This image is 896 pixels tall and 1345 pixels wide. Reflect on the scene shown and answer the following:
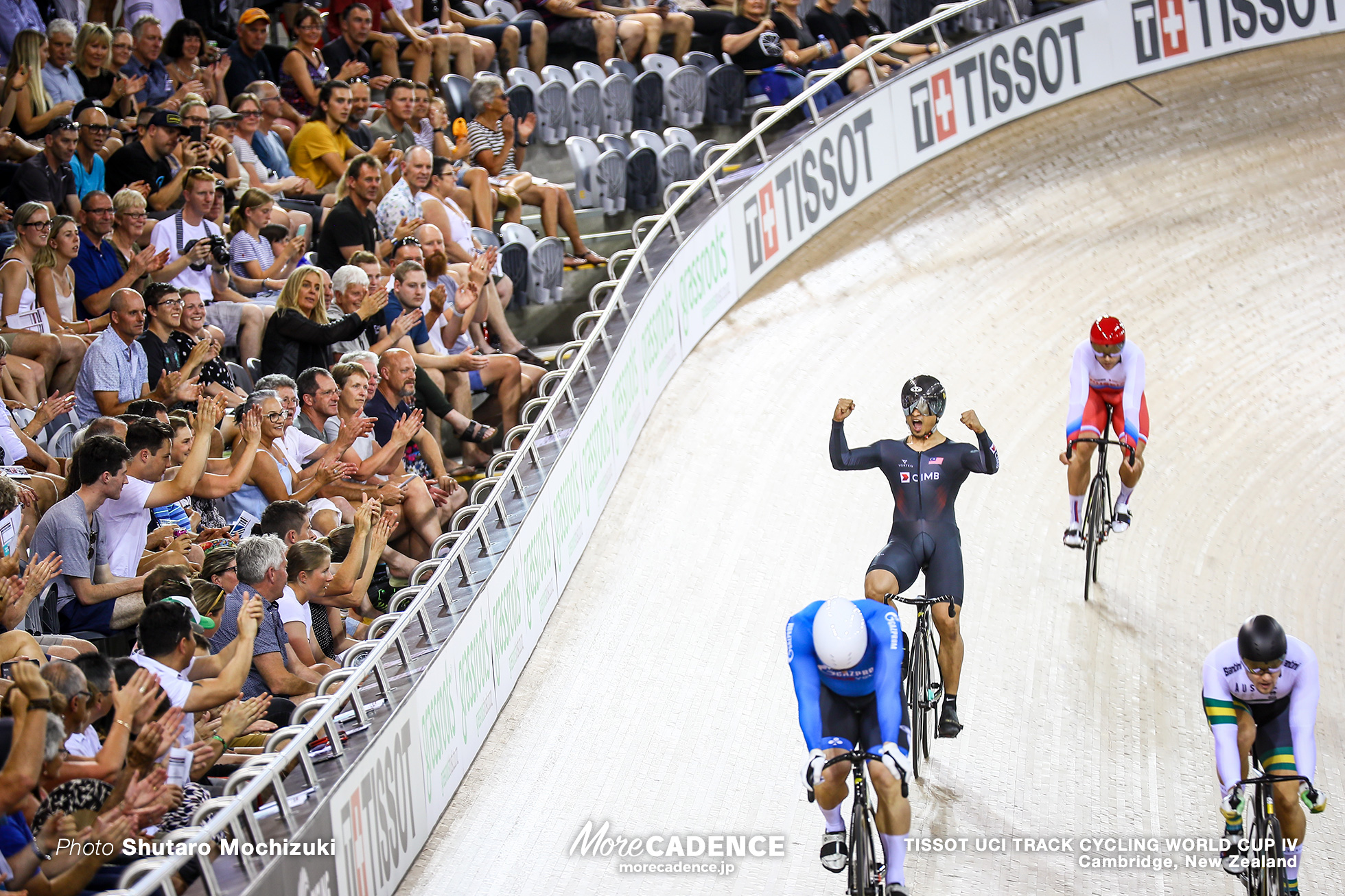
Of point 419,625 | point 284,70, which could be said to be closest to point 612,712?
point 419,625

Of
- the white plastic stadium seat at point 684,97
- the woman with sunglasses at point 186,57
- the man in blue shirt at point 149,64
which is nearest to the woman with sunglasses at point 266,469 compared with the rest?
the man in blue shirt at point 149,64

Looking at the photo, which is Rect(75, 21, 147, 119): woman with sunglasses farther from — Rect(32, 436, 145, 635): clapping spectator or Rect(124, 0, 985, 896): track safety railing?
Rect(32, 436, 145, 635): clapping spectator

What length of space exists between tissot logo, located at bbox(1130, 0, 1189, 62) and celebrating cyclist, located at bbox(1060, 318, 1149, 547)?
7109 mm

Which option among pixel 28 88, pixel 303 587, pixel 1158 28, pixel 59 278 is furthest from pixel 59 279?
pixel 1158 28

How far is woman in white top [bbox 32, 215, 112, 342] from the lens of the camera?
654cm

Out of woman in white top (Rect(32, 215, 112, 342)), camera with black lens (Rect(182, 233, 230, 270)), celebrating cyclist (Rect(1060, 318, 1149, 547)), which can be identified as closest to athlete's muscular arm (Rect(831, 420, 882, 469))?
celebrating cyclist (Rect(1060, 318, 1149, 547))

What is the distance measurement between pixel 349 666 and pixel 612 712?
5.33ft

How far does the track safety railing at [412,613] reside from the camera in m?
4.14

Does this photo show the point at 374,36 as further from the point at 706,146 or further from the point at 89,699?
the point at 89,699

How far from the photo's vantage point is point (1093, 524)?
24.5ft

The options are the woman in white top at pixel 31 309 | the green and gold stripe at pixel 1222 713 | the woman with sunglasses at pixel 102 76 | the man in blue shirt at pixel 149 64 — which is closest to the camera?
the green and gold stripe at pixel 1222 713

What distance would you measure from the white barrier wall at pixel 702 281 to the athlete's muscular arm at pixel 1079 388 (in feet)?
8.81

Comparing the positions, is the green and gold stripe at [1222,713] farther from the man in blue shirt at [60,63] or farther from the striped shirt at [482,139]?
the man in blue shirt at [60,63]

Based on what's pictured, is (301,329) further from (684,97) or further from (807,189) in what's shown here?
(807,189)
